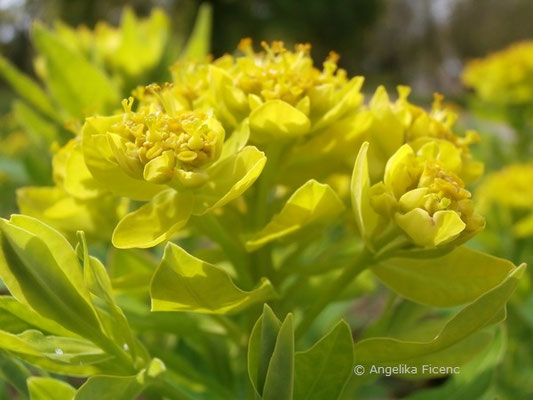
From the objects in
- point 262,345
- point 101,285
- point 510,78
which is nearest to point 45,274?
point 101,285

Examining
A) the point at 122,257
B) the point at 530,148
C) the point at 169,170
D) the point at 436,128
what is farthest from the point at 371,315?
the point at 169,170

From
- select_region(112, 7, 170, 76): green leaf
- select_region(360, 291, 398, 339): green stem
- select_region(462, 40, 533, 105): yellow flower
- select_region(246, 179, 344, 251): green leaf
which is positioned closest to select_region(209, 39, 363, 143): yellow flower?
select_region(246, 179, 344, 251): green leaf

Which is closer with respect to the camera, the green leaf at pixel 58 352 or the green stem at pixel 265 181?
the green leaf at pixel 58 352

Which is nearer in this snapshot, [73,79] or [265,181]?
[265,181]

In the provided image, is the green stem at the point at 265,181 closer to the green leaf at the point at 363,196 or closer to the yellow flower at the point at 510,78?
the green leaf at the point at 363,196

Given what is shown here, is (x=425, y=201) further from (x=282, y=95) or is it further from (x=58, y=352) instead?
(x=58, y=352)

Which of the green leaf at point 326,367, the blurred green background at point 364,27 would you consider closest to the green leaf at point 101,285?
the green leaf at point 326,367

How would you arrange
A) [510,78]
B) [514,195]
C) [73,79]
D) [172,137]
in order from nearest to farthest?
[172,137], [73,79], [514,195], [510,78]

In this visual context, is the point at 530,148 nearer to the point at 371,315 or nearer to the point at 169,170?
the point at 371,315
